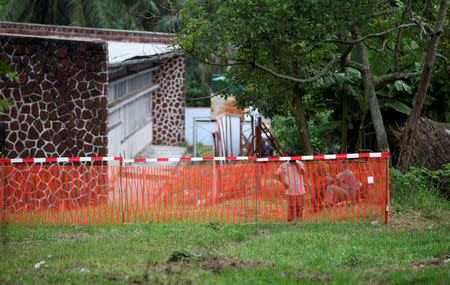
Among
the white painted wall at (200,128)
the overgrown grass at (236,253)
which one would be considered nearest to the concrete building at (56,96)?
the overgrown grass at (236,253)

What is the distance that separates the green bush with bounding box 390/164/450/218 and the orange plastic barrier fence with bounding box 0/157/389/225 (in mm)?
1260

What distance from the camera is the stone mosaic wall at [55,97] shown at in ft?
42.7

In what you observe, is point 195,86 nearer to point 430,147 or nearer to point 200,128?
point 200,128

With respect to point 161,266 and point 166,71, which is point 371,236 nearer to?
point 161,266

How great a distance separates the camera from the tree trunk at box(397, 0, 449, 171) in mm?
12148

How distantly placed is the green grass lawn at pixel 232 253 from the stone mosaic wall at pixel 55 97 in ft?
9.22

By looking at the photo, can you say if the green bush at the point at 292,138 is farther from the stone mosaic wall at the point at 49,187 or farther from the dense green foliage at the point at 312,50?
the stone mosaic wall at the point at 49,187

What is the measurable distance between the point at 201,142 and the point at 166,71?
5.07 metres

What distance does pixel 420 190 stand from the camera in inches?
487

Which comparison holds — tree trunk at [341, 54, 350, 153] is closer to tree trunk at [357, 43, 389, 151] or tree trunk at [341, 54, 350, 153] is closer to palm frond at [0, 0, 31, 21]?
tree trunk at [357, 43, 389, 151]

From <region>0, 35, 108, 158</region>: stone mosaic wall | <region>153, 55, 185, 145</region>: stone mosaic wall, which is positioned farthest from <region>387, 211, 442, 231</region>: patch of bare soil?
<region>153, 55, 185, 145</region>: stone mosaic wall

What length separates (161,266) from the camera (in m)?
7.32

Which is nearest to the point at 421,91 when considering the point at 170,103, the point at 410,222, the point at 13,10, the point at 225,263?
the point at 410,222

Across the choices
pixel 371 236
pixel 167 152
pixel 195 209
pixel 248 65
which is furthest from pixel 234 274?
pixel 167 152
